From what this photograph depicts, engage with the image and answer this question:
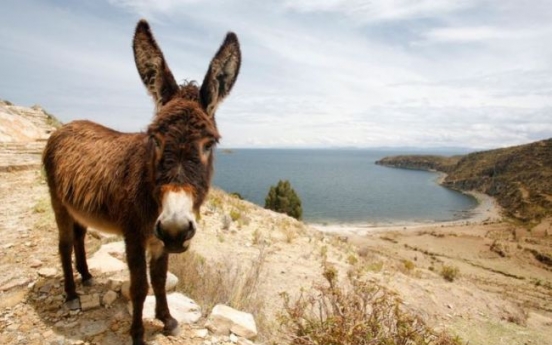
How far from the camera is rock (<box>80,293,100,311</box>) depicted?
4.16 m

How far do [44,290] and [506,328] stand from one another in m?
11.9

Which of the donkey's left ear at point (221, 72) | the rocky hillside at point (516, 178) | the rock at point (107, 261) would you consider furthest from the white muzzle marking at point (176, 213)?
the rocky hillside at point (516, 178)

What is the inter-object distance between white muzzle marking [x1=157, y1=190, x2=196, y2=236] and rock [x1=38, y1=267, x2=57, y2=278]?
3583 mm

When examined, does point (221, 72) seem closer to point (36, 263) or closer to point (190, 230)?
point (190, 230)

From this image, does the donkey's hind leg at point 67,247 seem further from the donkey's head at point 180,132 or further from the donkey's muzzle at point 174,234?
the donkey's muzzle at point 174,234

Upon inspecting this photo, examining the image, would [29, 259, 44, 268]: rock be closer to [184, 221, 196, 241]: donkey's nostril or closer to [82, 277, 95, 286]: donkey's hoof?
[82, 277, 95, 286]: donkey's hoof

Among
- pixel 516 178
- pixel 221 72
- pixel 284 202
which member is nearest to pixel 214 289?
pixel 221 72

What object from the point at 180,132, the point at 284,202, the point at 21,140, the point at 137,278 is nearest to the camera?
the point at 180,132

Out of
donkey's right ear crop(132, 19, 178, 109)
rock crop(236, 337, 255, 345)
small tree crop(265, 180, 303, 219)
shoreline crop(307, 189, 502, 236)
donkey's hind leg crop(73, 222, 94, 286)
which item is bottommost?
shoreline crop(307, 189, 502, 236)

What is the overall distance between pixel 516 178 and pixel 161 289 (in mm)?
95476

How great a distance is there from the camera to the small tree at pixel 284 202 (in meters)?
37.4

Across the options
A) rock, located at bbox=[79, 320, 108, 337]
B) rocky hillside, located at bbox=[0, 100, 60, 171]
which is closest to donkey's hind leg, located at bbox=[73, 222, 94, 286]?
rock, located at bbox=[79, 320, 108, 337]

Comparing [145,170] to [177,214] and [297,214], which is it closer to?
[177,214]

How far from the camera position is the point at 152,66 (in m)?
3.09
